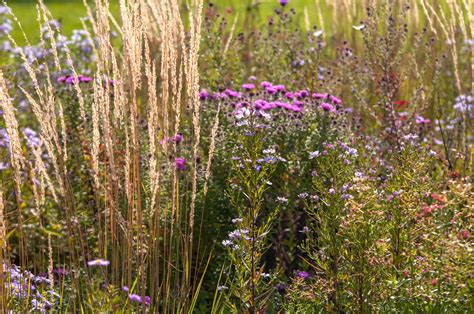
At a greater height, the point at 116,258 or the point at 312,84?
the point at 312,84

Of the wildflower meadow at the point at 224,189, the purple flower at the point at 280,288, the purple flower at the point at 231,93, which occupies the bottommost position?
the purple flower at the point at 280,288

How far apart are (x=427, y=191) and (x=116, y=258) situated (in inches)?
62.3

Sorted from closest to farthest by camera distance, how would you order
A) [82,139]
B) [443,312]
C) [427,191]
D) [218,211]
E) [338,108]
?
[443,312]
[427,191]
[218,211]
[338,108]
[82,139]

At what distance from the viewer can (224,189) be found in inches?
170

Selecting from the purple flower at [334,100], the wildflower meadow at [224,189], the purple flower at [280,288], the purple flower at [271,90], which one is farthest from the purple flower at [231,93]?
the purple flower at [280,288]

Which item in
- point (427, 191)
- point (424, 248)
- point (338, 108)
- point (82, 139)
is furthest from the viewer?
point (82, 139)

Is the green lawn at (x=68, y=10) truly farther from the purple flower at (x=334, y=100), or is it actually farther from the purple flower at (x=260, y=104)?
the purple flower at (x=260, y=104)

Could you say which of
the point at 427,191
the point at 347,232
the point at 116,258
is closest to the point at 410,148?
the point at 427,191

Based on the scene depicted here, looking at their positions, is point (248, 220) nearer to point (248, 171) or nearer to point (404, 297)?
point (248, 171)

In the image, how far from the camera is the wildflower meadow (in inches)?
118

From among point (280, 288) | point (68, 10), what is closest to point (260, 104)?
point (280, 288)

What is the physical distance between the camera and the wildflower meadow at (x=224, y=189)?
9.80 ft

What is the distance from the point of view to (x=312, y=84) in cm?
515

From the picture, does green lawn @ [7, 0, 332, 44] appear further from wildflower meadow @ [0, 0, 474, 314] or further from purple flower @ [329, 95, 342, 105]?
purple flower @ [329, 95, 342, 105]
